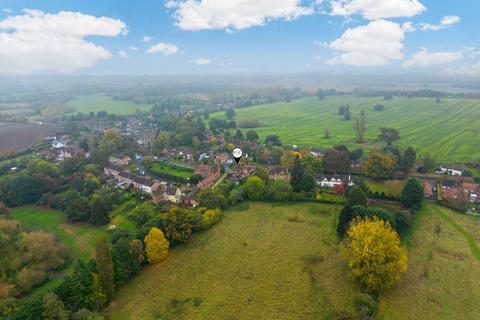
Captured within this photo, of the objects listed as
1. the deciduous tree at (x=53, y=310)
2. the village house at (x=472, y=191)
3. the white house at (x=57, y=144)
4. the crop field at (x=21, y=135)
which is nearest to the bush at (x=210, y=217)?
the deciduous tree at (x=53, y=310)

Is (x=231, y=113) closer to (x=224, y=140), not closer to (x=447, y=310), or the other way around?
(x=224, y=140)

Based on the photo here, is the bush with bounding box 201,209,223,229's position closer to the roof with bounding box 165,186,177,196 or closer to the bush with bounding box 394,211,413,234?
the roof with bounding box 165,186,177,196

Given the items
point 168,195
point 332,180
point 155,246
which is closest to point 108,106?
point 168,195

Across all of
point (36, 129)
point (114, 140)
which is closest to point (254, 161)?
point (114, 140)

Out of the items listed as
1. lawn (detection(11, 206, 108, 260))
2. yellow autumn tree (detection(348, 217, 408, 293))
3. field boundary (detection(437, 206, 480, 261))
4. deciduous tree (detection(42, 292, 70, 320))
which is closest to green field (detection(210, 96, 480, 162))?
field boundary (detection(437, 206, 480, 261))

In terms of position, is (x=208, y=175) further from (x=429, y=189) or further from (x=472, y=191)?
(x=472, y=191)

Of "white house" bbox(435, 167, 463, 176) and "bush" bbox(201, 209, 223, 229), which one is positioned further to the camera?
"white house" bbox(435, 167, 463, 176)
